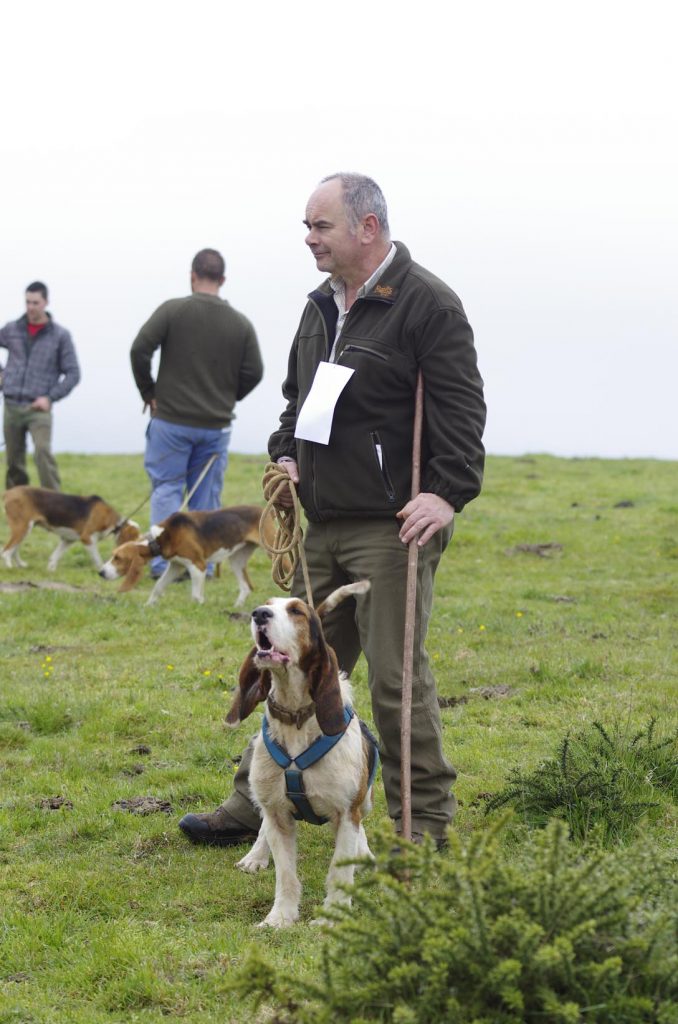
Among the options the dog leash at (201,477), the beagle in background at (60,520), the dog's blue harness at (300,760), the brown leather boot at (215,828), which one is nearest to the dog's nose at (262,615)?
the dog's blue harness at (300,760)

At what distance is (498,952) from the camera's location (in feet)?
9.78

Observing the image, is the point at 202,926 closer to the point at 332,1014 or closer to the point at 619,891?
the point at 332,1014

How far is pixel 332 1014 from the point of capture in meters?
2.99

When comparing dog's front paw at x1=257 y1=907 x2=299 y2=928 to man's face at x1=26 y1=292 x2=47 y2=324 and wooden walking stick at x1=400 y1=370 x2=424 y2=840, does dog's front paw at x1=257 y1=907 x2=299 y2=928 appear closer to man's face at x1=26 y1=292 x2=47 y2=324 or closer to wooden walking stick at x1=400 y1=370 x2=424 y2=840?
wooden walking stick at x1=400 y1=370 x2=424 y2=840

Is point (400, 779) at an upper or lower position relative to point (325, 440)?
lower

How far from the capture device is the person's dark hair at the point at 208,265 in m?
12.0

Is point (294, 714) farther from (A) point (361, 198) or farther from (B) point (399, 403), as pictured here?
(A) point (361, 198)

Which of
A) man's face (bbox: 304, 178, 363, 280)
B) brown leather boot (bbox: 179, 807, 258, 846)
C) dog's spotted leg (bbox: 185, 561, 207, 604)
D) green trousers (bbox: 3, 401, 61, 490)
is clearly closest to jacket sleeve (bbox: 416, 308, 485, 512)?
man's face (bbox: 304, 178, 363, 280)

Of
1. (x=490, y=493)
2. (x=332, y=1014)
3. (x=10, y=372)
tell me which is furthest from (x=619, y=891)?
(x=490, y=493)

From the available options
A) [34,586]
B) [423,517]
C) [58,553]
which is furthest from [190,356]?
[423,517]

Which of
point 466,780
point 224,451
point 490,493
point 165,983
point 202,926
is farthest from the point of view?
point 490,493

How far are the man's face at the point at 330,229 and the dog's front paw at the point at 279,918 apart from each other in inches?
101

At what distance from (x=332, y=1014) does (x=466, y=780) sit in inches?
129

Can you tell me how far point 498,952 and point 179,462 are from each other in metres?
9.70
